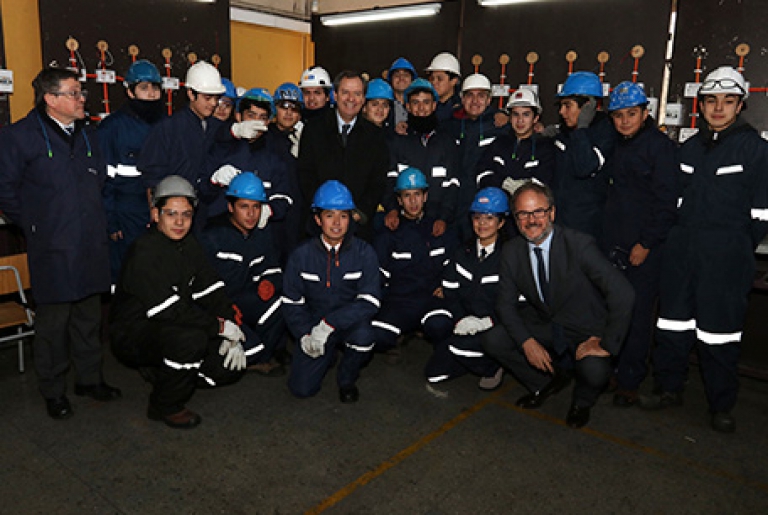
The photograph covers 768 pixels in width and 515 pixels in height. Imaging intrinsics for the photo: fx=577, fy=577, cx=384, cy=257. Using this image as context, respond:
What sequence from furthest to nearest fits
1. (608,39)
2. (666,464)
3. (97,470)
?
(608,39) < (666,464) < (97,470)

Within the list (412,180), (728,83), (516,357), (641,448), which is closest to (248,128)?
(412,180)

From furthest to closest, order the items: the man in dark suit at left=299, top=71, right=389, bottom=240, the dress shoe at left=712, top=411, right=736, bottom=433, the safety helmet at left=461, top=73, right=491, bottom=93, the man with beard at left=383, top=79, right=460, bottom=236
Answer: the safety helmet at left=461, top=73, right=491, bottom=93 → the man with beard at left=383, top=79, right=460, bottom=236 → the man in dark suit at left=299, top=71, right=389, bottom=240 → the dress shoe at left=712, top=411, right=736, bottom=433

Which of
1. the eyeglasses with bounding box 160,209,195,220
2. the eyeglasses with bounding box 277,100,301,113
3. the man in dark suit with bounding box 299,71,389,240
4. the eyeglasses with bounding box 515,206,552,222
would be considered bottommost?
the eyeglasses with bounding box 160,209,195,220

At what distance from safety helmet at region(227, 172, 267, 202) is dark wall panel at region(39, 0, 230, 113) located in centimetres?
347

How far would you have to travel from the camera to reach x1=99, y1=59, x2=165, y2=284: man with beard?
165 inches

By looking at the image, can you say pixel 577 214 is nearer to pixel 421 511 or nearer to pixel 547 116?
pixel 421 511

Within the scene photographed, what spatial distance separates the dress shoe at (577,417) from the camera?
3.48 meters

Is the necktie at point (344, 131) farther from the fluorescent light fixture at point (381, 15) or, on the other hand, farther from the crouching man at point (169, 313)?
the fluorescent light fixture at point (381, 15)

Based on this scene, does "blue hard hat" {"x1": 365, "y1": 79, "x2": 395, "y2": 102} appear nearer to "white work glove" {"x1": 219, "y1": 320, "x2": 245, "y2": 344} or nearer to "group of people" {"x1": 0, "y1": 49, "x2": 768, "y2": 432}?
"group of people" {"x1": 0, "y1": 49, "x2": 768, "y2": 432}

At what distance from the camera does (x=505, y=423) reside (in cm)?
351

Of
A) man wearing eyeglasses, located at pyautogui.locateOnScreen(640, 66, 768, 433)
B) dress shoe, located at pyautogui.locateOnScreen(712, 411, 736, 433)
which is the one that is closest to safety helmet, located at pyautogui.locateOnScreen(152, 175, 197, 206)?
man wearing eyeglasses, located at pyautogui.locateOnScreen(640, 66, 768, 433)

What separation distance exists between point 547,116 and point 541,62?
61cm

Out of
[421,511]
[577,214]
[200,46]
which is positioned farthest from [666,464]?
[200,46]

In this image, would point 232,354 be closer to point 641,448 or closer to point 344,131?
point 344,131
